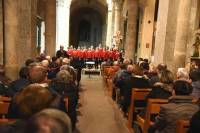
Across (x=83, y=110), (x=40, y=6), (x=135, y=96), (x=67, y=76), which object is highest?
(x=40, y=6)

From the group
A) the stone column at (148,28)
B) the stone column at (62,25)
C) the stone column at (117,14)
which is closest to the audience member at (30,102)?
the stone column at (148,28)

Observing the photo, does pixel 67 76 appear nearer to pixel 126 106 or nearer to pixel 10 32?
pixel 126 106

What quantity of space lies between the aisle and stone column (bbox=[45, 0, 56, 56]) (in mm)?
5026

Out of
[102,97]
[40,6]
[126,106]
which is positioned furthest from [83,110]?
[40,6]

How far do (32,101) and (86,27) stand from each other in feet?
134

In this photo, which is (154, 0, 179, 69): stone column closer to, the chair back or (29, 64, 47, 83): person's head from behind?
the chair back

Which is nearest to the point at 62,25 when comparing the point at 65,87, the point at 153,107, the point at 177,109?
the point at 65,87

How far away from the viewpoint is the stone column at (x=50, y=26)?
1588cm

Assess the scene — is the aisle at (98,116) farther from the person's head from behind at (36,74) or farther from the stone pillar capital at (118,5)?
the stone pillar capital at (118,5)

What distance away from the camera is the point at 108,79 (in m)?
12.8

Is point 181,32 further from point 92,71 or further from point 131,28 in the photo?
point 92,71

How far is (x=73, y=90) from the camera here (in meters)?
6.28

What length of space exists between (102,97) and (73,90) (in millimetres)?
5193

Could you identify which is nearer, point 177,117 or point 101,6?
point 177,117
